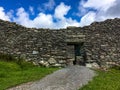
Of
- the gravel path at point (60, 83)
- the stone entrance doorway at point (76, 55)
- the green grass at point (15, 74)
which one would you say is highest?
the stone entrance doorway at point (76, 55)

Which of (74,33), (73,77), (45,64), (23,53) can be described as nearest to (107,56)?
(74,33)

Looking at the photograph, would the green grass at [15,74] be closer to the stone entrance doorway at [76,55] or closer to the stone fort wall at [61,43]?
the stone fort wall at [61,43]

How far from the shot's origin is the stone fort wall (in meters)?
33.2

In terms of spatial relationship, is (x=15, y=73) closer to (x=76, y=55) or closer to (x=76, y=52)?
(x=76, y=55)

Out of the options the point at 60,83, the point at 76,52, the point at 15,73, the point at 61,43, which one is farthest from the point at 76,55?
the point at 60,83

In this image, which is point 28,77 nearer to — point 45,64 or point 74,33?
point 45,64

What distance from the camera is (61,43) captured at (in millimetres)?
33688

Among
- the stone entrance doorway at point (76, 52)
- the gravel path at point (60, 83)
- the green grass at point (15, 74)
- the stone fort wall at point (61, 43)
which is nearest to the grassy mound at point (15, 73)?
the green grass at point (15, 74)

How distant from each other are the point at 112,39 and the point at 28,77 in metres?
13.7

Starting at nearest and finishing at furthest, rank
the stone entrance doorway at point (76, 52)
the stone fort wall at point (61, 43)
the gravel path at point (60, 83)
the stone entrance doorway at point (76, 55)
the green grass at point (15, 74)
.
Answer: the gravel path at point (60, 83) → the green grass at point (15, 74) → the stone fort wall at point (61, 43) → the stone entrance doorway at point (76, 55) → the stone entrance doorway at point (76, 52)

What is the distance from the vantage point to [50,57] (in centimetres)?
3322

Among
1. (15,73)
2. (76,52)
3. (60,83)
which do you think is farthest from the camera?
(76,52)

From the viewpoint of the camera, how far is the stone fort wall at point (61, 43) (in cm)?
3325

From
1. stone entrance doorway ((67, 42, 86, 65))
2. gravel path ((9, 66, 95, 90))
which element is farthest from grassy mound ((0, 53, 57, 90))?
stone entrance doorway ((67, 42, 86, 65))
